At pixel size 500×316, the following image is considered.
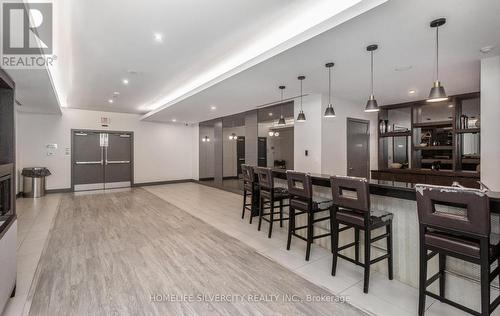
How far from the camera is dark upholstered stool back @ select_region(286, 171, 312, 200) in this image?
3023 millimetres

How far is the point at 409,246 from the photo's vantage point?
2.56 m

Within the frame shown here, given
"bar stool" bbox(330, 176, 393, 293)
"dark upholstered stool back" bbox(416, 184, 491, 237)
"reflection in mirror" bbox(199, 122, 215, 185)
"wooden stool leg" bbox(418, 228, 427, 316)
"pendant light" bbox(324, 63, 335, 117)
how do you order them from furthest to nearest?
1. "reflection in mirror" bbox(199, 122, 215, 185)
2. "pendant light" bbox(324, 63, 335, 117)
3. "bar stool" bbox(330, 176, 393, 293)
4. "wooden stool leg" bbox(418, 228, 427, 316)
5. "dark upholstered stool back" bbox(416, 184, 491, 237)

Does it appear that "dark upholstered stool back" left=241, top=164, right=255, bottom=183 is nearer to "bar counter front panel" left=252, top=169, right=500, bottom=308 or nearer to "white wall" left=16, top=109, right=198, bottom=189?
"bar counter front panel" left=252, top=169, right=500, bottom=308

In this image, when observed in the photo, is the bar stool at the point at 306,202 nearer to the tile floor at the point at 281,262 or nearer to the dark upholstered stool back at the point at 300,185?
the dark upholstered stool back at the point at 300,185

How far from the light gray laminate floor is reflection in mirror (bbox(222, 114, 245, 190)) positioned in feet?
13.5

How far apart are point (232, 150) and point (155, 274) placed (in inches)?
249

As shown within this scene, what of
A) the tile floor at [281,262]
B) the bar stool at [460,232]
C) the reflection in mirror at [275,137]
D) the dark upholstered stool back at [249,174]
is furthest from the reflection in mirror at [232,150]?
the bar stool at [460,232]

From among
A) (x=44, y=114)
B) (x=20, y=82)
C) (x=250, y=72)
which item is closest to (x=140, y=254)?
(x=250, y=72)

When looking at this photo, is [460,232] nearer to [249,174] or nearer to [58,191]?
[249,174]

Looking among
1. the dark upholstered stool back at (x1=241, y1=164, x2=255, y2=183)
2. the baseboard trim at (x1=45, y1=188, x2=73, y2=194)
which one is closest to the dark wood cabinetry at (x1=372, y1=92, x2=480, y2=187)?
the dark upholstered stool back at (x1=241, y1=164, x2=255, y2=183)

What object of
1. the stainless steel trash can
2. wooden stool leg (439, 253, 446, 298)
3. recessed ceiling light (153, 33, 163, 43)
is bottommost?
wooden stool leg (439, 253, 446, 298)

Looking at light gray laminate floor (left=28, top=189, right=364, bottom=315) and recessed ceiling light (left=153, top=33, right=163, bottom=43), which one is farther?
recessed ceiling light (left=153, top=33, right=163, bottom=43)

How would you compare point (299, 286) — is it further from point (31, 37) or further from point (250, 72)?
point (31, 37)

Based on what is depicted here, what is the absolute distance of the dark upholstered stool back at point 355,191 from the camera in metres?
2.38
